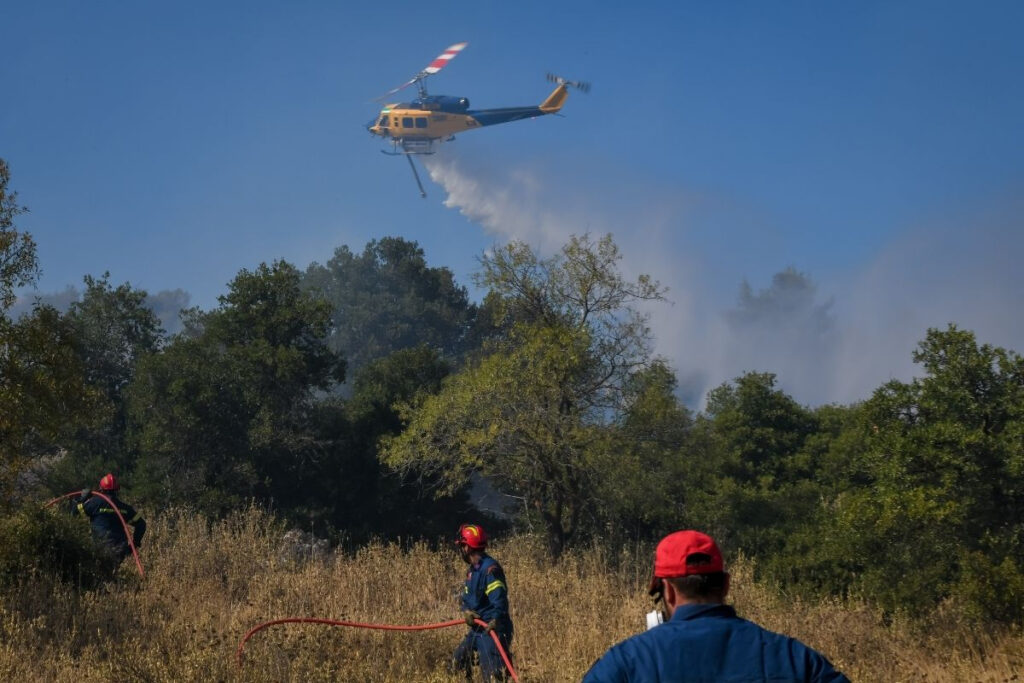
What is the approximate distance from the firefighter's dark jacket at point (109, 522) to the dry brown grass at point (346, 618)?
0.58 metres

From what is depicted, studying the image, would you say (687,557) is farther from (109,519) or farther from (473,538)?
(109,519)

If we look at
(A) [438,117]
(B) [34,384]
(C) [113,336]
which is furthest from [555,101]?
(B) [34,384]

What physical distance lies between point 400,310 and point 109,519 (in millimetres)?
56939

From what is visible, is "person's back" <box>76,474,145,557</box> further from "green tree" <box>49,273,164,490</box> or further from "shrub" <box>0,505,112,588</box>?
"green tree" <box>49,273,164,490</box>

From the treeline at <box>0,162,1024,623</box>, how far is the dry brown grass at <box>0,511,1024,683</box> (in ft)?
4.93

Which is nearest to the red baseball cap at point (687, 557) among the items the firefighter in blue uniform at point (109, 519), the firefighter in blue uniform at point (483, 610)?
the firefighter in blue uniform at point (483, 610)

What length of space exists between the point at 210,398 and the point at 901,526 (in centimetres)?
1866

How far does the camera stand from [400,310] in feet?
234

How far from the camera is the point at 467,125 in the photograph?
66.7m

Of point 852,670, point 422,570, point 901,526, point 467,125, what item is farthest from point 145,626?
point 467,125

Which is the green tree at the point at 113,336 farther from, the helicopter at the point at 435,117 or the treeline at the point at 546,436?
the helicopter at the point at 435,117

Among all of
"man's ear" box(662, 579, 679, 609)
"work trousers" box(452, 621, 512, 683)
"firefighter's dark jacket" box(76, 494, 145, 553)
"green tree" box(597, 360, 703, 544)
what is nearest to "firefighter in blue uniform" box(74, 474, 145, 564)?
"firefighter's dark jacket" box(76, 494, 145, 553)

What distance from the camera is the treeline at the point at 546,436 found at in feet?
45.9

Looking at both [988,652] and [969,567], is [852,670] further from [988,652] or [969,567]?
[969,567]
